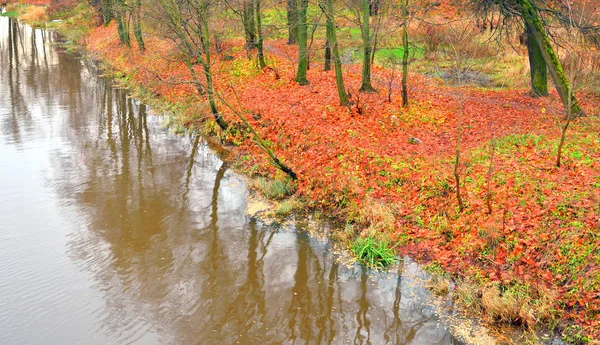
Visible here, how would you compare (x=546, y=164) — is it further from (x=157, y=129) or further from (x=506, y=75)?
(x=157, y=129)

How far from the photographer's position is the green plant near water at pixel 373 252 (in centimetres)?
1067

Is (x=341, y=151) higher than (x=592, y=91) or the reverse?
the reverse

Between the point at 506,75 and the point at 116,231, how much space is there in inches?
746

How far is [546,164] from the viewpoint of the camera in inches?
471

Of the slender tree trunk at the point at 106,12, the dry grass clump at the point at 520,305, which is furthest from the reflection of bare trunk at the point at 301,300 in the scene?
the slender tree trunk at the point at 106,12

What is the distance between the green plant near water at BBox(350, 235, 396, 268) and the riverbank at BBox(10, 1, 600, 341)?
1.35ft

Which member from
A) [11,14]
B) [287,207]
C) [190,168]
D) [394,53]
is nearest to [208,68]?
[190,168]

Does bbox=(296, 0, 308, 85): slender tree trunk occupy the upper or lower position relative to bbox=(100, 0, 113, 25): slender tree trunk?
lower

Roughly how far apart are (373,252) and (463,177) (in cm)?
344

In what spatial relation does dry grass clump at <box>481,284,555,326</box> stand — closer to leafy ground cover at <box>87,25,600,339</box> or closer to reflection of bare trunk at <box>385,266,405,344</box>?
leafy ground cover at <box>87,25,600,339</box>

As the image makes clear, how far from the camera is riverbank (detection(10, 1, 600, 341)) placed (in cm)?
909

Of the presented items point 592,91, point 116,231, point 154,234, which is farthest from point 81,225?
point 592,91

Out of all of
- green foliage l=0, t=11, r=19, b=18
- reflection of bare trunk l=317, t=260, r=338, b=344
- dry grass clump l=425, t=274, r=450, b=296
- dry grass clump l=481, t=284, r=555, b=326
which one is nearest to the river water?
reflection of bare trunk l=317, t=260, r=338, b=344

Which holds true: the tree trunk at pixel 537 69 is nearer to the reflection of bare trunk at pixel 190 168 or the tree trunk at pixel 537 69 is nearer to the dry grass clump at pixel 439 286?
the dry grass clump at pixel 439 286
